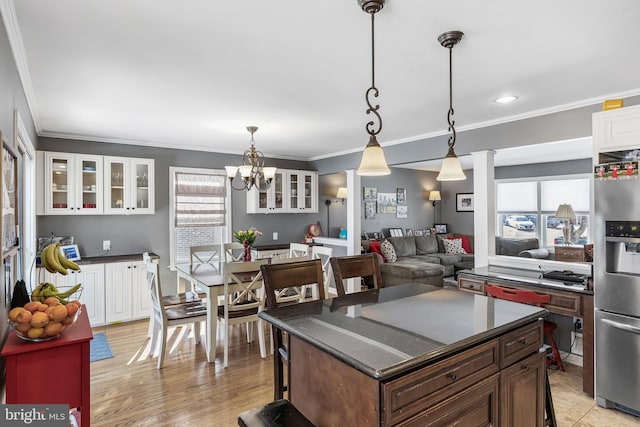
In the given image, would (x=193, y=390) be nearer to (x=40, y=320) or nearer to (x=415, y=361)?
(x=40, y=320)

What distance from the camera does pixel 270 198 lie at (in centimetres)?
621

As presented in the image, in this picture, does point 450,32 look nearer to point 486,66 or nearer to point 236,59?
point 486,66

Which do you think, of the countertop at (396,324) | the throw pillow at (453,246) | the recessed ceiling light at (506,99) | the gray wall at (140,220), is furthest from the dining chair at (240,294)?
the throw pillow at (453,246)

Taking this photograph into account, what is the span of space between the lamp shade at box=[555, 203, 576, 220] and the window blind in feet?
19.4

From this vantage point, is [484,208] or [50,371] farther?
[484,208]

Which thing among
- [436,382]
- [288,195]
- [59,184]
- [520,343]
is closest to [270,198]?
[288,195]

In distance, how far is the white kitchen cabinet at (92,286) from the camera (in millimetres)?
4488

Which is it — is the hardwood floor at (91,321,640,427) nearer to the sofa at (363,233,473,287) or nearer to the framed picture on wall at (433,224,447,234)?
the sofa at (363,233,473,287)

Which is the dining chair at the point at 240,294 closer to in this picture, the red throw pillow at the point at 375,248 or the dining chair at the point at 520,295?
the dining chair at the point at 520,295

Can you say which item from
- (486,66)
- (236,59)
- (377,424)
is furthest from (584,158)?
(377,424)

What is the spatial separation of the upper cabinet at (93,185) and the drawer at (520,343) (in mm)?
4843

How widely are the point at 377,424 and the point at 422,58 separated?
7.08 ft

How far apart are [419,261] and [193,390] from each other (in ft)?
15.5
